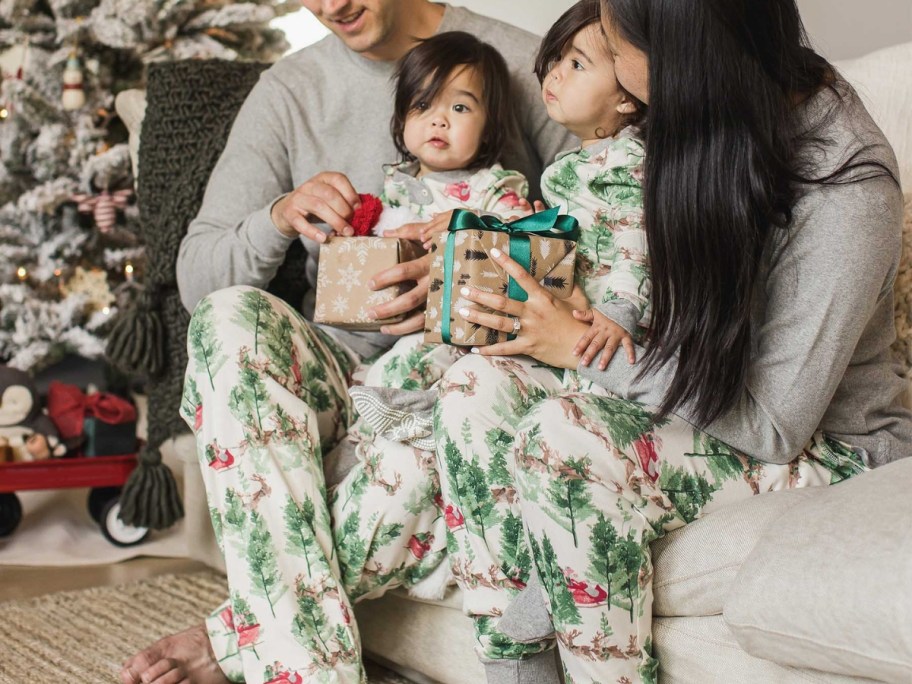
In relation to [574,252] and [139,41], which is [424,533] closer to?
[574,252]

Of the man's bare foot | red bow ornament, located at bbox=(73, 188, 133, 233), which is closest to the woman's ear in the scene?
the man's bare foot

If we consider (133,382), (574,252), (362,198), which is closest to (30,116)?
(133,382)

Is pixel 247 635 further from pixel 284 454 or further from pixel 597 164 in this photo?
pixel 597 164

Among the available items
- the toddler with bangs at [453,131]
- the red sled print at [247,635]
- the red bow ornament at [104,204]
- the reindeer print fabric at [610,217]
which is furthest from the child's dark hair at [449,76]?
the red bow ornament at [104,204]

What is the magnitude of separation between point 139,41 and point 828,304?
7.39ft

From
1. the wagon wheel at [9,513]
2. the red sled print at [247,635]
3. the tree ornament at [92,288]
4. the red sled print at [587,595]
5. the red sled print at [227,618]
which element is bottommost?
the wagon wheel at [9,513]

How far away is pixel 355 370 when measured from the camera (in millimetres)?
1763

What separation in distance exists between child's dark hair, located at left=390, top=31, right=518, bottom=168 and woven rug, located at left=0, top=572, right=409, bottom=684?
3.01 feet

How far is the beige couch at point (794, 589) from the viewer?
0.94 m

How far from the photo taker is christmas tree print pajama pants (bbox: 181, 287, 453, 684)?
141 cm

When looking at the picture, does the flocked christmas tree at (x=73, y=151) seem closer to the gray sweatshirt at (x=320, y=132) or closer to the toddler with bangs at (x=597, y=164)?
the gray sweatshirt at (x=320, y=132)

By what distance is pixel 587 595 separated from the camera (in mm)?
1165

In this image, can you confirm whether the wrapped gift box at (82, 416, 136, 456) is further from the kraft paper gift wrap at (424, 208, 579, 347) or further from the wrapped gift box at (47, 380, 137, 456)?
the kraft paper gift wrap at (424, 208, 579, 347)

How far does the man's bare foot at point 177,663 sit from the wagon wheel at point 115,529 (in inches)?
38.4
